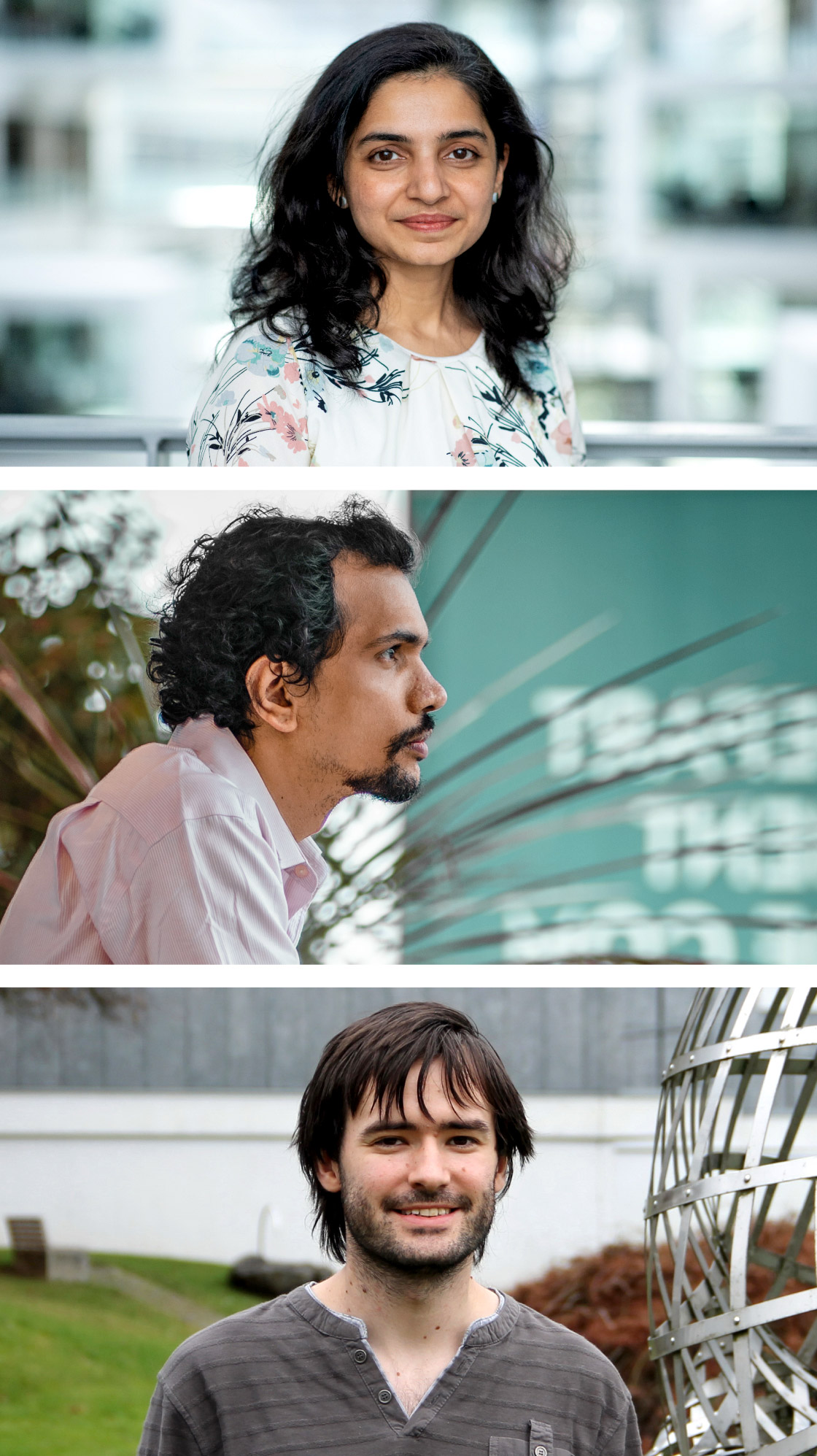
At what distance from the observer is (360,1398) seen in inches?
41.4

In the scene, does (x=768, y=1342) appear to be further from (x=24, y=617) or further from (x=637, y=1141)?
(x=24, y=617)

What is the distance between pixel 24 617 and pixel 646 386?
10.9 m

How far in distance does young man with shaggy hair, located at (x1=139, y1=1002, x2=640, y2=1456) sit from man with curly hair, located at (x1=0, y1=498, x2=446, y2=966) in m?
0.13

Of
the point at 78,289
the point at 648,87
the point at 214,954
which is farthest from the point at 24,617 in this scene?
the point at 648,87

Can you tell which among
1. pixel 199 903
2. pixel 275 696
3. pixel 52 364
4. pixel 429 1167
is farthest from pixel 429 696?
pixel 52 364

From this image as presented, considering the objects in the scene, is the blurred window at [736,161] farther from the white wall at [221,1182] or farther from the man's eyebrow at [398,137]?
the white wall at [221,1182]

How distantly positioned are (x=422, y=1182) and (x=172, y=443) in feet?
3.10

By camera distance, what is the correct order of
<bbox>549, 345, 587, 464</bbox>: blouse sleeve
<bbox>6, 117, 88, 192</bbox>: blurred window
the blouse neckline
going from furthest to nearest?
1. <bbox>6, 117, 88, 192</bbox>: blurred window
2. <bbox>549, 345, 587, 464</bbox>: blouse sleeve
3. the blouse neckline

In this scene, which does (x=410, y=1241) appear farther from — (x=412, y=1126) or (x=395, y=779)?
(x=395, y=779)

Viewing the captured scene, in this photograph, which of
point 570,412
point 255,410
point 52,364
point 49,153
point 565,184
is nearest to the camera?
point 255,410

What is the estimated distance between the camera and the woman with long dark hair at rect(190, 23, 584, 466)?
Result: 1.22m

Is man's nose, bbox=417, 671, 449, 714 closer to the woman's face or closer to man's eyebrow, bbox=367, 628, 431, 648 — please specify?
man's eyebrow, bbox=367, 628, 431, 648

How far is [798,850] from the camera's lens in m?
1.09

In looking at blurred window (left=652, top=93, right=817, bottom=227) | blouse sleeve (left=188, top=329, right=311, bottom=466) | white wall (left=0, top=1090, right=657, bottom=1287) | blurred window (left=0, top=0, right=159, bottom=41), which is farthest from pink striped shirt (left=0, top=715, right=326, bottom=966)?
blurred window (left=0, top=0, right=159, bottom=41)
